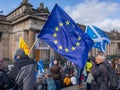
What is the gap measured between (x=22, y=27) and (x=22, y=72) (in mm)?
25482

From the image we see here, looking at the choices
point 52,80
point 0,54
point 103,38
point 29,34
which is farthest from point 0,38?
point 52,80

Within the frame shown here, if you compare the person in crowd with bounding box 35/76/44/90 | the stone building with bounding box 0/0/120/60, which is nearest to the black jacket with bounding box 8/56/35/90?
the person in crowd with bounding box 35/76/44/90

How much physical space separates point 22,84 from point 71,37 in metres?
3.67

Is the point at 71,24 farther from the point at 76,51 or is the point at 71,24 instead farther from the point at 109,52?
the point at 109,52

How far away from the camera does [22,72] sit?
18.6 ft

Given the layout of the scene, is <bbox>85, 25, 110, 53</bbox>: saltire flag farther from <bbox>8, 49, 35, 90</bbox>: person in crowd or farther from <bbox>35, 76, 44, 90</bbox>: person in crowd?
<bbox>8, 49, 35, 90</bbox>: person in crowd

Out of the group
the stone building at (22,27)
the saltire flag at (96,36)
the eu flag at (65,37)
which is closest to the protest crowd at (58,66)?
the eu flag at (65,37)

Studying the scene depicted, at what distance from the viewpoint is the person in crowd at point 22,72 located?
558 cm

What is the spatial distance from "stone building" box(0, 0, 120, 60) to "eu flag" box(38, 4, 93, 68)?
20.0 metres

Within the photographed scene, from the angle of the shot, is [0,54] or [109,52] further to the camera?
[109,52]

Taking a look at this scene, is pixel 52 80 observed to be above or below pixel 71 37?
below

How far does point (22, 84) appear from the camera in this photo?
5715 mm

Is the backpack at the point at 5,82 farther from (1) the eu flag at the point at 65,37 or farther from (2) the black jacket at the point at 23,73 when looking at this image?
(1) the eu flag at the point at 65,37

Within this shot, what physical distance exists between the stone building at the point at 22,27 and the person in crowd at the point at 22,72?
75.6 feet
